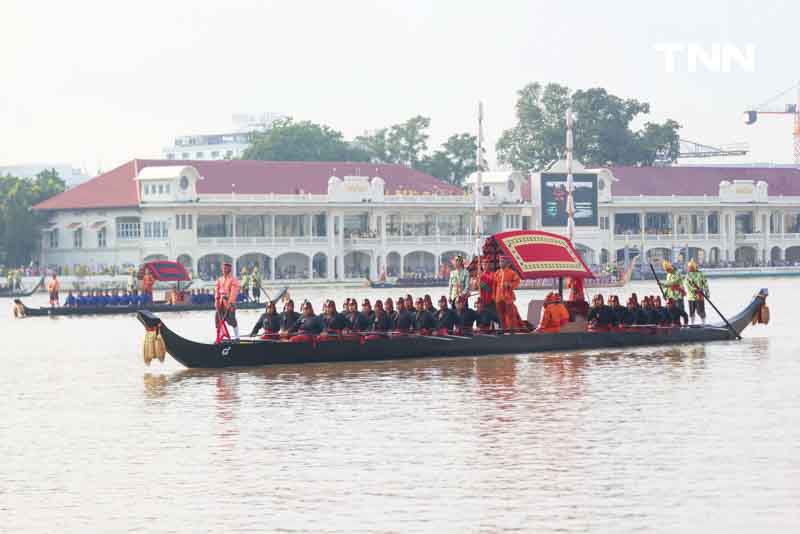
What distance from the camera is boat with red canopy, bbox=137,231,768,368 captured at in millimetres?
29141

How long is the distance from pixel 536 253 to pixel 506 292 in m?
1.30

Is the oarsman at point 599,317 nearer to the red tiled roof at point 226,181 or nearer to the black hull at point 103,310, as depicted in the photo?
→ the black hull at point 103,310

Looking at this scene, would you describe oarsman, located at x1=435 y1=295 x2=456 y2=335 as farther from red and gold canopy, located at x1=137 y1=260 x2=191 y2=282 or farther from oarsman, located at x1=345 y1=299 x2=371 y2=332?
red and gold canopy, located at x1=137 y1=260 x2=191 y2=282

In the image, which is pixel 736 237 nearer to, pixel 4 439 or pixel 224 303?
pixel 224 303

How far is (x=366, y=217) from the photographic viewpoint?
10406 centimetres

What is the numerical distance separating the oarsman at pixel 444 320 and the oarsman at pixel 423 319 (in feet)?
0.43

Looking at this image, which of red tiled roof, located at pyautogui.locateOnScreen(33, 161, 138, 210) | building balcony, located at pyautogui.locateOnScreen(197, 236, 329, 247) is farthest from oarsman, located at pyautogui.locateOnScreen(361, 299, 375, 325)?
red tiled roof, located at pyautogui.locateOnScreen(33, 161, 138, 210)

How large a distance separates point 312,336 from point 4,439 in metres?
9.45

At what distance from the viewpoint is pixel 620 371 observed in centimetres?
2936

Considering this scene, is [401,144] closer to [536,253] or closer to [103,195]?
[103,195]

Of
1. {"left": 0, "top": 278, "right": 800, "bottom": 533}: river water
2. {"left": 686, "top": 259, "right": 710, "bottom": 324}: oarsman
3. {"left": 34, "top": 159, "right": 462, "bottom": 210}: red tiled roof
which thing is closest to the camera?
{"left": 0, "top": 278, "right": 800, "bottom": 533}: river water

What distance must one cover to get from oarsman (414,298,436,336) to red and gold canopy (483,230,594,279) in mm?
1902

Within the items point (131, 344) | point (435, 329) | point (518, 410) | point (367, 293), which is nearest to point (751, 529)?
point (518, 410)

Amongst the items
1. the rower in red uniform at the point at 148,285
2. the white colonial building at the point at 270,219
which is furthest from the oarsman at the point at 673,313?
the white colonial building at the point at 270,219
